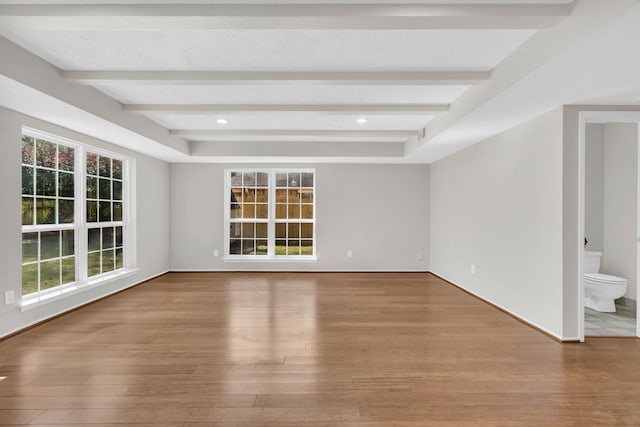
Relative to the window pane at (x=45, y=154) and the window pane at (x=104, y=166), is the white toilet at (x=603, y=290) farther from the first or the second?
the window pane at (x=104, y=166)

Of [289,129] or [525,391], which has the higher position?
[289,129]

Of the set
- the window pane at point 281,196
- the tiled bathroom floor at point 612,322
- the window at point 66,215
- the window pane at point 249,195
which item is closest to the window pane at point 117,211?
the window at point 66,215

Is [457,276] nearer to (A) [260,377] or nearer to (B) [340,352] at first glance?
(B) [340,352]

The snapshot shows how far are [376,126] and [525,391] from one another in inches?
138

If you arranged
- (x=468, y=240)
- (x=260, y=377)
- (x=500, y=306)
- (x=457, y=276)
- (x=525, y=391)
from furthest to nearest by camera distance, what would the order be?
(x=457, y=276)
(x=468, y=240)
(x=500, y=306)
(x=260, y=377)
(x=525, y=391)

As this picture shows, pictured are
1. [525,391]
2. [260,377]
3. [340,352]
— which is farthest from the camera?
[340,352]

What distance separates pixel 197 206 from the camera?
6613mm

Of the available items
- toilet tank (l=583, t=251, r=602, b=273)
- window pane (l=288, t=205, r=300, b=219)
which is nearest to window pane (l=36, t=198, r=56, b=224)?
window pane (l=288, t=205, r=300, b=219)

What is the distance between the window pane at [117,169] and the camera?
5012mm

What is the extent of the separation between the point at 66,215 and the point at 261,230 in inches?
132

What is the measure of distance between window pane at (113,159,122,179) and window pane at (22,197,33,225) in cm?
159

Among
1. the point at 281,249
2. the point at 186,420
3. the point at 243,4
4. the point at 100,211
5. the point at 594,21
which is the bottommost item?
the point at 186,420

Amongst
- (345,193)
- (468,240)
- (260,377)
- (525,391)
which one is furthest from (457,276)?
(260,377)

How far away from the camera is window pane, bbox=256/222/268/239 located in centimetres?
679
